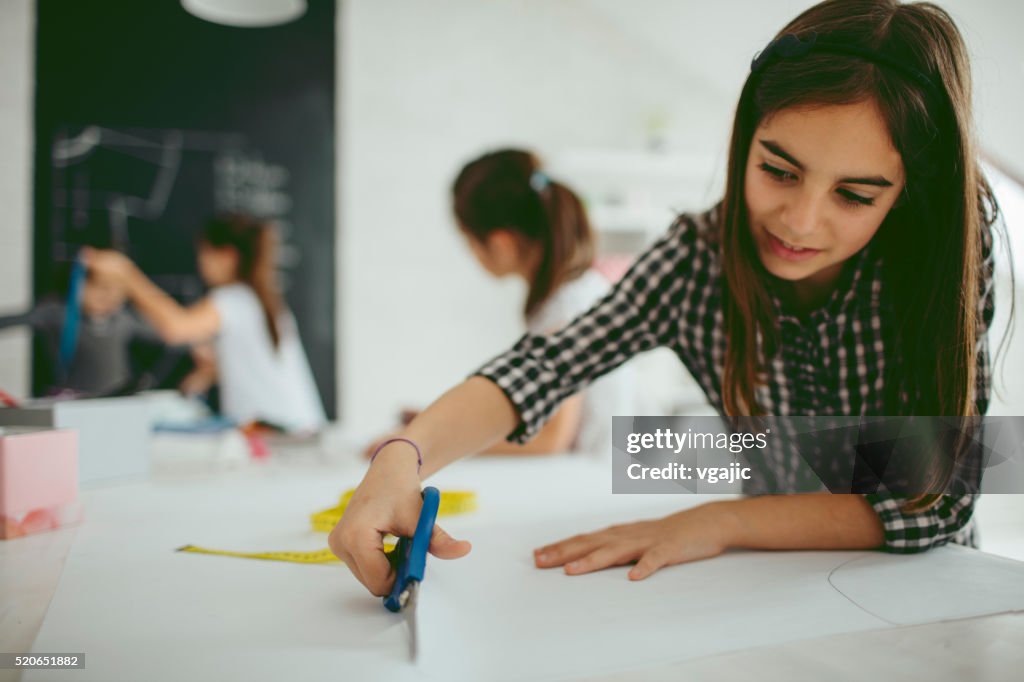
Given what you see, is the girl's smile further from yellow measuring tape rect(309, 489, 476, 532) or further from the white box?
the white box

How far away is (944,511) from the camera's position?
22.9 inches

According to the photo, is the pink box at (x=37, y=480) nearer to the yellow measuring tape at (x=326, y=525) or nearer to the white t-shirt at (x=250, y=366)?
the yellow measuring tape at (x=326, y=525)

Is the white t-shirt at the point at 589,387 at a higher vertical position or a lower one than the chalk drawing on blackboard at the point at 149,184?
lower

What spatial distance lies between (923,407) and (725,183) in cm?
27

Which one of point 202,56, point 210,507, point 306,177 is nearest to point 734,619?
point 210,507

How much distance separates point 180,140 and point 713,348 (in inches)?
96.9

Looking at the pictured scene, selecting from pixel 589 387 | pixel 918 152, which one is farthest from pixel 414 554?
pixel 589 387

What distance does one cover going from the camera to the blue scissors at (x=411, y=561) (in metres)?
0.43

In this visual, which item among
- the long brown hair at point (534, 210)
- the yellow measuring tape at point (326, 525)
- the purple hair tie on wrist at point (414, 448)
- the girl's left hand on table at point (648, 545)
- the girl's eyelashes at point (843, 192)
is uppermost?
the long brown hair at point (534, 210)

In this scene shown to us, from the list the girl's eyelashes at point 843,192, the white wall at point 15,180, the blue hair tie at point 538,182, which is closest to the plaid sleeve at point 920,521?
the girl's eyelashes at point 843,192

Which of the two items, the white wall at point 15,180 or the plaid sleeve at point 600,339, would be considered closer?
the plaid sleeve at point 600,339

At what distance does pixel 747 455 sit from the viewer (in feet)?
2.58

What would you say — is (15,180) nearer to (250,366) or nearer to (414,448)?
(250,366)

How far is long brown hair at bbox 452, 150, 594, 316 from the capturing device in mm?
1384
